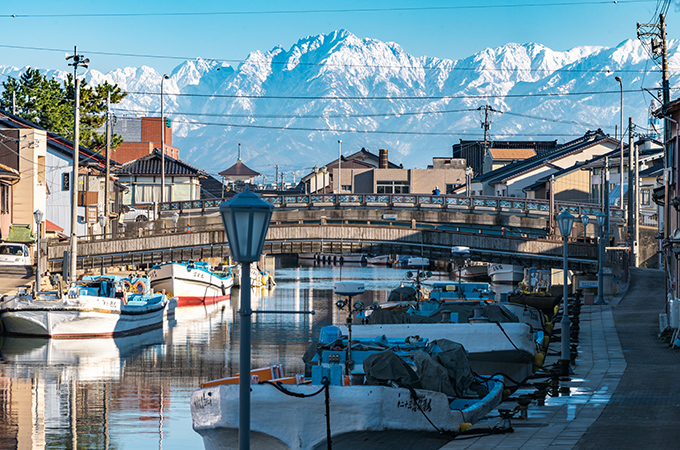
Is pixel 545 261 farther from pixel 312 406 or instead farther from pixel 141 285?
pixel 312 406

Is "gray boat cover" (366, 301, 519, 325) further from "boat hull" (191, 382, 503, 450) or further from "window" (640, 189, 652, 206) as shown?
"window" (640, 189, 652, 206)

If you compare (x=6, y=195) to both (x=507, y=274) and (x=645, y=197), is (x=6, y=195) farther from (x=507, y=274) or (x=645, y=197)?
(x=645, y=197)

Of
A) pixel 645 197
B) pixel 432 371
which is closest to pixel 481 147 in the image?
pixel 645 197

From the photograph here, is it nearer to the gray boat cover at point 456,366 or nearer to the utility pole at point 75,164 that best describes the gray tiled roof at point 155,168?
the utility pole at point 75,164

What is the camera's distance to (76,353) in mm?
42000

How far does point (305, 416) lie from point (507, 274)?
3147 inches

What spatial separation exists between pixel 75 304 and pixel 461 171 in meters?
99.8

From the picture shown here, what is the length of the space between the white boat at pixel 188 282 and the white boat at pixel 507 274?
32.0m

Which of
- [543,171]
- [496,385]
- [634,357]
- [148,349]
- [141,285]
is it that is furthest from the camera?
[543,171]

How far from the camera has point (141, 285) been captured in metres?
60.0

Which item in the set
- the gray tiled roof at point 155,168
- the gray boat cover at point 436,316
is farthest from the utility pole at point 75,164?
the gray tiled roof at point 155,168

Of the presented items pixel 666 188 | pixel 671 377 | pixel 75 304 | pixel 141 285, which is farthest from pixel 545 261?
pixel 671 377

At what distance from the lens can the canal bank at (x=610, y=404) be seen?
17.4m

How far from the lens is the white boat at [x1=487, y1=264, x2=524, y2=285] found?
312 feet
